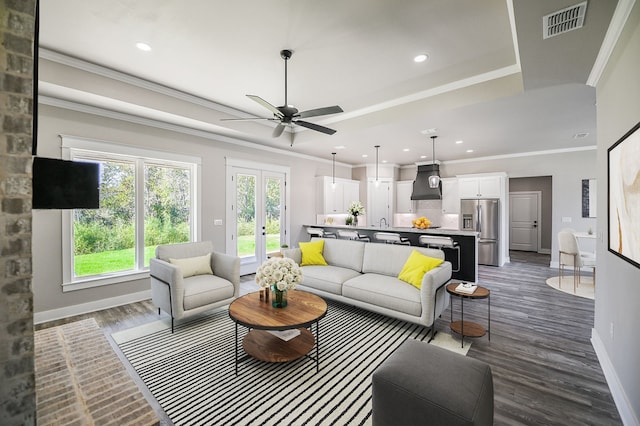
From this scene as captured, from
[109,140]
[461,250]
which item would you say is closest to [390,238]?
[461,250]

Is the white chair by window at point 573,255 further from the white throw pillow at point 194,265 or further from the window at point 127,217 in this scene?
the window at point 127,217

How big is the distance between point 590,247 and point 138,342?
28.5 feet

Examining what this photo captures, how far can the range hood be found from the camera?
304 inches

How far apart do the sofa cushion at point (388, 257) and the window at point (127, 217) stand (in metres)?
3.14

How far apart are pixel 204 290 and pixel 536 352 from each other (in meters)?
3.67

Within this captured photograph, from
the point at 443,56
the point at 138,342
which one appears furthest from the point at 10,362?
the point at 443,56

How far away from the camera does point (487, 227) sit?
705cm

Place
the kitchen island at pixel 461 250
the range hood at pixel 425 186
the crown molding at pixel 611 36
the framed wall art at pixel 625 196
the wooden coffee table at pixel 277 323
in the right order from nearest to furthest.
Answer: the framed wall art at pixel 625 196
the crown molding at pixel 611 36
the wooden coffee table at pixel 277 323
the kitchen island at pixel 461 250
the range hood at pixel 425 186

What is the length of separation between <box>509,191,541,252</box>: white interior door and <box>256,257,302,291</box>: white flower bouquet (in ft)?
30.2

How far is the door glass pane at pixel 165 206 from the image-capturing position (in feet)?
14.7

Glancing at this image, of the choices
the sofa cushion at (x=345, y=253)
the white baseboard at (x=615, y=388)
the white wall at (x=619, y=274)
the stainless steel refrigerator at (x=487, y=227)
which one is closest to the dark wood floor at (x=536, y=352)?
the white baseboard at (x=615, y=388)

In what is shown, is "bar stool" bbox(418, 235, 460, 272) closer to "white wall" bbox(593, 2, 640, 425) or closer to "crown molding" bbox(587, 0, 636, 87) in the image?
"white wall" bbox(593, 2, 640, 425)

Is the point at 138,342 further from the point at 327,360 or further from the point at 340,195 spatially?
the point at 340,195

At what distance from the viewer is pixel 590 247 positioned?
6211 millimetres
